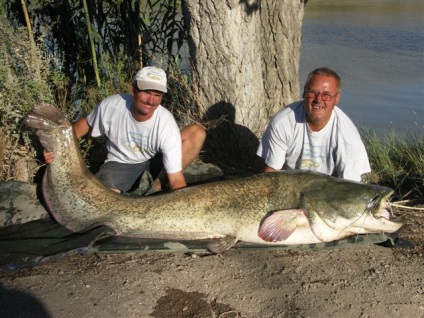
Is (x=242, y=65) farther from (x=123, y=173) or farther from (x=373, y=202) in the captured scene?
(x=373, y=202)

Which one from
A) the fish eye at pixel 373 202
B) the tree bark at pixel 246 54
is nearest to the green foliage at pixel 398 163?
the tree bark at pixel 246 54

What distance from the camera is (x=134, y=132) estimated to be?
183 inches

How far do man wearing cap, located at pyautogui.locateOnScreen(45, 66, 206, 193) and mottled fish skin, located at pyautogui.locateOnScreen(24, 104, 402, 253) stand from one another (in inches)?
9.8

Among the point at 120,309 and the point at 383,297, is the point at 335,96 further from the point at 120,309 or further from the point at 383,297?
the point at 120,309

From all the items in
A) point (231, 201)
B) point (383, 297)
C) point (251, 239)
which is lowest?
point (383, 297)

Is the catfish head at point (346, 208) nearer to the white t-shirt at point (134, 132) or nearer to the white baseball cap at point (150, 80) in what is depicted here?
the white t-shirt at point (134, 132)

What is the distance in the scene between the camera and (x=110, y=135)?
4727 millimetres

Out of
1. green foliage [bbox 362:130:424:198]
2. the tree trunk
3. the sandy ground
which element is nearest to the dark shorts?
the sandy ground

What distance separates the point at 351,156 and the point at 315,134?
33 centimetres

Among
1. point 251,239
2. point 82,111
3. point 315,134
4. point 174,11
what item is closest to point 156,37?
point 174,11

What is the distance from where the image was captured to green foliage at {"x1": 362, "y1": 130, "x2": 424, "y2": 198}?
5.65m

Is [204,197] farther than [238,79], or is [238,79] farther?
[238,79]

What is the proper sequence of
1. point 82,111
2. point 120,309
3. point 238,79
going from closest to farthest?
1. point 120,309
2. point 238,79
3. point 82,111

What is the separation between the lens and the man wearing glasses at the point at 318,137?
421 centimetres
